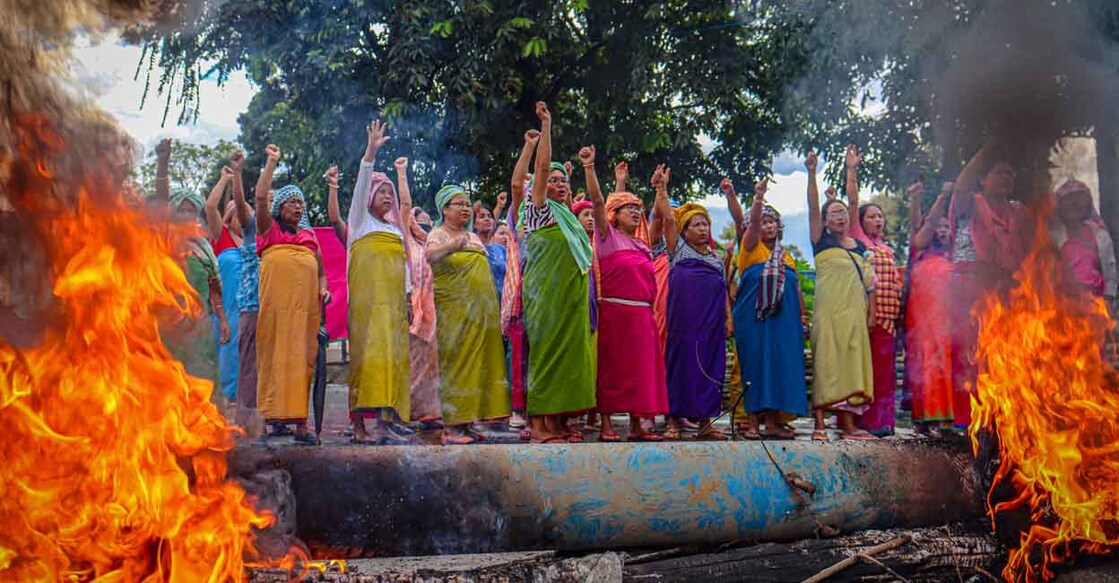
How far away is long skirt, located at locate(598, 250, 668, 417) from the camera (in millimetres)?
6898

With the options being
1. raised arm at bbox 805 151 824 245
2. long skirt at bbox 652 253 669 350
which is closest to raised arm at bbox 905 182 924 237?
raised arm at bbox 805 151 824 245

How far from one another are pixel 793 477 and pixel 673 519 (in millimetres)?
699

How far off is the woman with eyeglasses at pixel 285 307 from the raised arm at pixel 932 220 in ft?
15.4

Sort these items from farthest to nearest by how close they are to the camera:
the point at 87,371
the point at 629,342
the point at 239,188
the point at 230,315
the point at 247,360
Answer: the point at 230,315 < the point at 247,360 < the point at 629,342 < the point at 239,188 < the point at 87,371

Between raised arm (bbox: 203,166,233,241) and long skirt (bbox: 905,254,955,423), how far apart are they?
5348 millimetres

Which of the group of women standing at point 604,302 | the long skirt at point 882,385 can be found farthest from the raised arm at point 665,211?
the long skirt at point 882,385

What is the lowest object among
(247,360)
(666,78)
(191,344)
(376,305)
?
(191,344)

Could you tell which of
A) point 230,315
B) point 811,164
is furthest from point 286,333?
point 811,164

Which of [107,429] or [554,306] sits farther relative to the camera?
[554,306]

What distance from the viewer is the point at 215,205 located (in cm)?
737

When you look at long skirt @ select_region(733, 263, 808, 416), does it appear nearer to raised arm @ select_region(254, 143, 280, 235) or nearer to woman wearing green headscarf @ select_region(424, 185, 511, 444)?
woman wearing green headscarf @ select_region(424, 185, 511, 444)

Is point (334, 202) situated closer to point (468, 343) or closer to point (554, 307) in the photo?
point (468, 343)

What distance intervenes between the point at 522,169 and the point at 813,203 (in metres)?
2.34

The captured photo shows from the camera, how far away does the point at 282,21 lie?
938 cm
